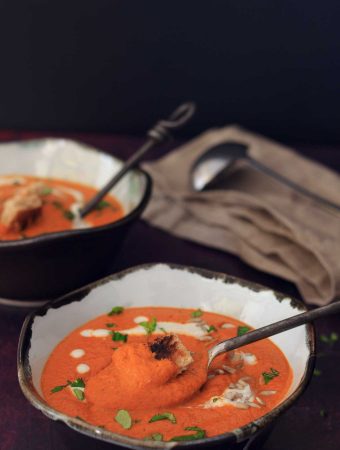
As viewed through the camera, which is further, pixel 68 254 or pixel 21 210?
pixel 21 210

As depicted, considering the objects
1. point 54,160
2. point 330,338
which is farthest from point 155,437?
point 54,160

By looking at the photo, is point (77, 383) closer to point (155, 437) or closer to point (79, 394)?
point (79, 394)

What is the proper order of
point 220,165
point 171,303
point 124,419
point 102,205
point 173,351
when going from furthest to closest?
point 220,165 < point 102,205 < point 171,303 < point 173,351 < point 124,419

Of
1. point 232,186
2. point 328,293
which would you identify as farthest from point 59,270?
point 232,186

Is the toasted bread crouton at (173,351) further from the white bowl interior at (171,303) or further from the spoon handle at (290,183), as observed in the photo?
the spoon handle at (290,183)

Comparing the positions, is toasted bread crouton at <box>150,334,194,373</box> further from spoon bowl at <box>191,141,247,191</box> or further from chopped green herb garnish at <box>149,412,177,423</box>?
spoon bowl at <box>191,141,247,191</box>

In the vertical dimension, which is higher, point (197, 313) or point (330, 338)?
point (197, 313)

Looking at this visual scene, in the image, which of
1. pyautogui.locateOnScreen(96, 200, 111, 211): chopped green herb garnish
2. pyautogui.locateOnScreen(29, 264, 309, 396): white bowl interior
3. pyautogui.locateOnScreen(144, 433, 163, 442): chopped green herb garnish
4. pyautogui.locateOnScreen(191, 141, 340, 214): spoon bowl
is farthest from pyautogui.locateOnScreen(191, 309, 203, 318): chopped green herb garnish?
pyautogui.locateOnScreen(191, 141, 340, 214): spoon bowl
